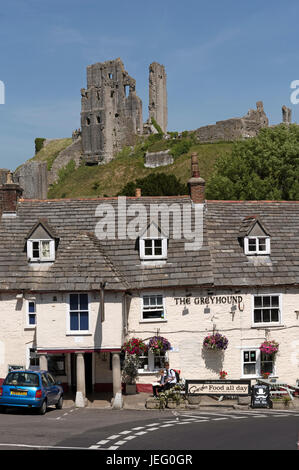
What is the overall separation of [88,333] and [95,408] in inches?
125

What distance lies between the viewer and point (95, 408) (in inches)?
1060

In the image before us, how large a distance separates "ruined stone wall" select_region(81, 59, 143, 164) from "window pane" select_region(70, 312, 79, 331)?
103 metres

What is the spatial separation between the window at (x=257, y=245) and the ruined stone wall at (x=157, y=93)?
361 ft

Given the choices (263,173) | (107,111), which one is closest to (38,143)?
(107,111)

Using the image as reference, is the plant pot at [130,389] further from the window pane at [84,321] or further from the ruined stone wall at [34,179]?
the ruined stone wall at [34,179]

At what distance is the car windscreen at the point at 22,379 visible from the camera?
23188 mm

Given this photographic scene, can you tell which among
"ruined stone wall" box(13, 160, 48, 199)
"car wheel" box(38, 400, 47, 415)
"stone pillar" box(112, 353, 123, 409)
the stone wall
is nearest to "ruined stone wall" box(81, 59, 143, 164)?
the stone wall

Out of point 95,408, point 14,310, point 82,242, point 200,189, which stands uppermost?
point 200,189

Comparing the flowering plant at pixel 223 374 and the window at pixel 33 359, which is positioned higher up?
the window at pixel 33 359

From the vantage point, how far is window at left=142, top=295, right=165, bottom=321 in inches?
1208

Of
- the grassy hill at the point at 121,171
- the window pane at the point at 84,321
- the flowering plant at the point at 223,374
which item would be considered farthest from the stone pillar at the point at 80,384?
the grassy hill at the point at 121,171

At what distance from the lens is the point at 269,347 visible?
99.6ft
